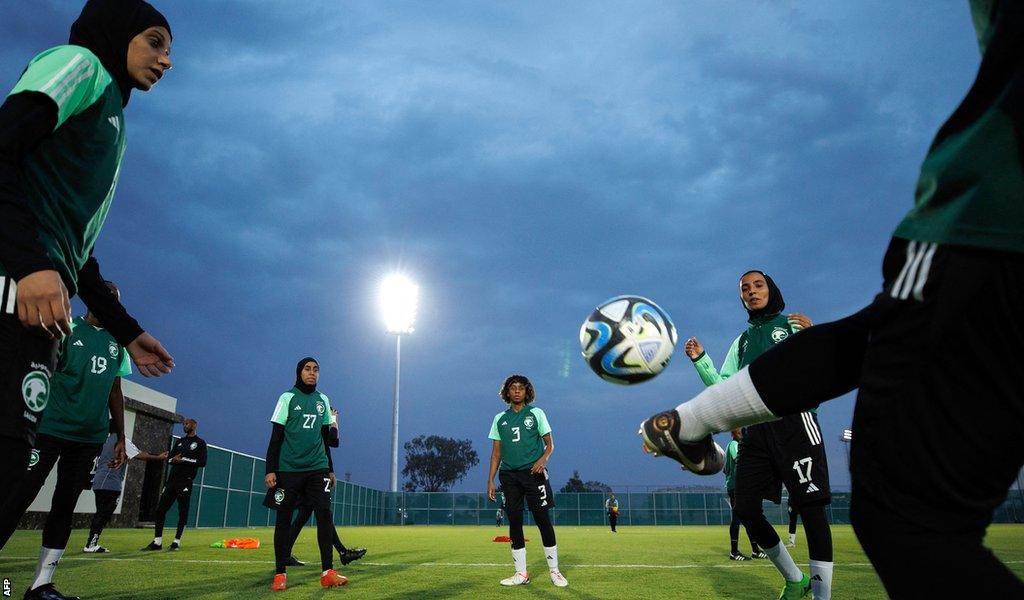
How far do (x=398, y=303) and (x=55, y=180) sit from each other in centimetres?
4350

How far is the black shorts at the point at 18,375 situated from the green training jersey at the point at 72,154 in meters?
0.27

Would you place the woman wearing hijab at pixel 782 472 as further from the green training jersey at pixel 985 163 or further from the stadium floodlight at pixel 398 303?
the stadium floodlight at pixel 398 303

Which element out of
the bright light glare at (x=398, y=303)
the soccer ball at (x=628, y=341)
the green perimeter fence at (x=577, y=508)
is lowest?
the green perimeter fence at (x=577, y=508)

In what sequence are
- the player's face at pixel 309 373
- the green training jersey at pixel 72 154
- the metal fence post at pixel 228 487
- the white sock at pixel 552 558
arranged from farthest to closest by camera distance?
the metal fence post at pixel 228 487
the player's face at pixel 309 373
the white sock at pixel 552 558
the green training jersey at pixel 72 154

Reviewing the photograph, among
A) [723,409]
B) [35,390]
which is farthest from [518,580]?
[35,390]

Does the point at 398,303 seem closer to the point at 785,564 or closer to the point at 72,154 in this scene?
the point at 785,564

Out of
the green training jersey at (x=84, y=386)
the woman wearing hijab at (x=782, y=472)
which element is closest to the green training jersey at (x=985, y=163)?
the woman wearing hijab at (x=782, y=472)

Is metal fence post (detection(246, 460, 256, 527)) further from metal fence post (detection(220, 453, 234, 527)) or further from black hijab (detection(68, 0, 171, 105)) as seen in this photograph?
black hijab (detection(68, 0, 171, 105))

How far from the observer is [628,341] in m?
3.22

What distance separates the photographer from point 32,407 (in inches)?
72.7

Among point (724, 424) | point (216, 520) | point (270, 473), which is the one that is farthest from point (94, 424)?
point (216, 520)

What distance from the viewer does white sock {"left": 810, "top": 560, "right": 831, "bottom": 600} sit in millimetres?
4438

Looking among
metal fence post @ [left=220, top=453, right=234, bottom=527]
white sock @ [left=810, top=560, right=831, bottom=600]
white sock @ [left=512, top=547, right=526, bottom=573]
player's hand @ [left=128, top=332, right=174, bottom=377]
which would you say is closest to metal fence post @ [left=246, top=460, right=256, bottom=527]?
metal fence post @ [left=220, top=453, right=234, bottom=527]

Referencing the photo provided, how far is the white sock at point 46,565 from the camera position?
186 inches
